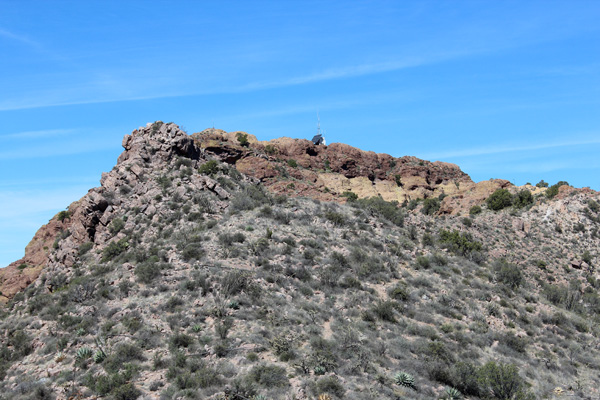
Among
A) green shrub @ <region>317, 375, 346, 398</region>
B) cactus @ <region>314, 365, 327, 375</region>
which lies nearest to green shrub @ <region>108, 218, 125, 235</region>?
cactus @ <region>314, 365, 327, 375</region>

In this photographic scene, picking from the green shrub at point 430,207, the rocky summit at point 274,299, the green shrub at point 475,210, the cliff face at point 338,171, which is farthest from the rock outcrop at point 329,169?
the rocky summit at point 274,299

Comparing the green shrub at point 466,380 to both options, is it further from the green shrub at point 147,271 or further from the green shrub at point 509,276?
the green shrub at point 147,271

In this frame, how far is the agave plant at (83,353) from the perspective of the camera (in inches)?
756

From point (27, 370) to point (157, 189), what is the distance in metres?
16.6

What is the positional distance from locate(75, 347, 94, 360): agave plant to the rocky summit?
10cm

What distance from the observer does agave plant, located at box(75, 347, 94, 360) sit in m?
19.2

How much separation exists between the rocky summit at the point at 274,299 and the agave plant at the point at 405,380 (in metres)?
0.19

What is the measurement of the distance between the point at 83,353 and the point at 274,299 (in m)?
9.12

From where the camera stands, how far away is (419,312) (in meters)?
25.4

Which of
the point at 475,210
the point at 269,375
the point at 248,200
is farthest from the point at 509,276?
the point at 475,210

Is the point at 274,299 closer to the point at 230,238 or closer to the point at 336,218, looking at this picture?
the point at 230,238

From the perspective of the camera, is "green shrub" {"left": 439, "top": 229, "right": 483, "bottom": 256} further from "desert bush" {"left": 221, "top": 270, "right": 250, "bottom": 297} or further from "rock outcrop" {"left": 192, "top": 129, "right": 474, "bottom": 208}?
"desert bush" {"left": 221, "top": 270, "right": 250, "bottom": 297}

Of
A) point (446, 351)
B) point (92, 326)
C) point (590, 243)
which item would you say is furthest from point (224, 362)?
point (590, 243)

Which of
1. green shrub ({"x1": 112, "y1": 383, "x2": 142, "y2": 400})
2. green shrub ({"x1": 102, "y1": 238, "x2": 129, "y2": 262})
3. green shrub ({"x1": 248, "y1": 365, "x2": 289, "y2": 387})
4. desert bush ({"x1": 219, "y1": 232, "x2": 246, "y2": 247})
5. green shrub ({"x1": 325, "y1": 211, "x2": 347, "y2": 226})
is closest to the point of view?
green shrub ({"x1": 112, "y1": 383, "x2": 142, "y2": 400})
